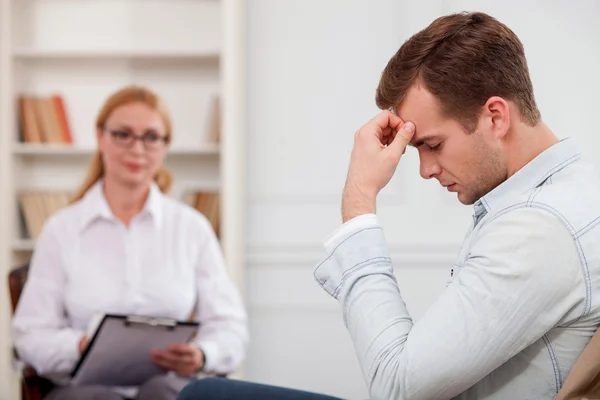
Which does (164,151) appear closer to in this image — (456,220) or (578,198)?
(456,220)

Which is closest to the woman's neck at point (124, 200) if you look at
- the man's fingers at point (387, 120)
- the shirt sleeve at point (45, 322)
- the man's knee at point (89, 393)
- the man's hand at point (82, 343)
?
the shirt sleeve at point (45, 322)

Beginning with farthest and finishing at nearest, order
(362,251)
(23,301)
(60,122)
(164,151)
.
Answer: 1. (60,122)
2. (164,151)
3. (23,301)
4. (362,251)

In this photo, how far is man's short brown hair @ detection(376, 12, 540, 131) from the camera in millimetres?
1245

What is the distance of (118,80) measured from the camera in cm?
339

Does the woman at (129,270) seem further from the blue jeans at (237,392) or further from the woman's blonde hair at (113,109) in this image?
the blue jeans at (237,392)

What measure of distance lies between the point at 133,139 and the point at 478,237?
1993 millimetres

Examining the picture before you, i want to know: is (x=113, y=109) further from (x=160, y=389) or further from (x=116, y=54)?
(x=160, y=389)

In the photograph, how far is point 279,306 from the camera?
3496 millimetres

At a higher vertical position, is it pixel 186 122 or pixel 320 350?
pixel 186 122

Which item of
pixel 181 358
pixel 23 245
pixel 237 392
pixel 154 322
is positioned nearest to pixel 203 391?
pixel 237 392

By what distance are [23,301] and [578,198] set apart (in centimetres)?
186

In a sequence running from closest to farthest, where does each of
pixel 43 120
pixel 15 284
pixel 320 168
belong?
pixel 15 284 < pixel 43 120 < pixel 320 168

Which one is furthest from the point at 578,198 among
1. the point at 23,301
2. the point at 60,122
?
the point at 60,122

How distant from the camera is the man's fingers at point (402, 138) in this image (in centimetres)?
131
